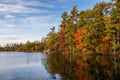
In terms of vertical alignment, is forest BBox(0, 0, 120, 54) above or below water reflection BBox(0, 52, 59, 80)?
above

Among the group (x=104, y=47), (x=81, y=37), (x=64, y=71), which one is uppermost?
(x=81, y=37)

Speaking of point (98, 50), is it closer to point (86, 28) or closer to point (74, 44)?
point (86, 28)

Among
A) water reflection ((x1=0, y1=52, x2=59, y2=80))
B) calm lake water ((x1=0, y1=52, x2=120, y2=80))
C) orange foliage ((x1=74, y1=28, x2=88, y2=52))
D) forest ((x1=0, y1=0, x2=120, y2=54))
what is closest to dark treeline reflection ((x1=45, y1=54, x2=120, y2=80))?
calm lake water ((x1=0, y1=52, x2=120, y2=80))

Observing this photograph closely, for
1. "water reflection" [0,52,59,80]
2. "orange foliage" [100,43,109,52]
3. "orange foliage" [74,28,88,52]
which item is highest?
"orange foliage" [74,28,88,52]

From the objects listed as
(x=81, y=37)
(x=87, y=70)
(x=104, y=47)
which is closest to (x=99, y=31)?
(x=104, y=47)

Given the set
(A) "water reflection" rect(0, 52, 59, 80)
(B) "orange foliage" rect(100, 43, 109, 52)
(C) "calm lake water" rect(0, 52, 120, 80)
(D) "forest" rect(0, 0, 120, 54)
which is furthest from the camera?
(B) "orange foliage" rect(100, 43, 109, 52)

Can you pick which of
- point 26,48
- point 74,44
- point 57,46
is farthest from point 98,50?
point 26,48

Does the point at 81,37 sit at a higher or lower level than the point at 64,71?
higher

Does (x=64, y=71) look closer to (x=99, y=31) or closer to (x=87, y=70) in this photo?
(x=87, y=70)

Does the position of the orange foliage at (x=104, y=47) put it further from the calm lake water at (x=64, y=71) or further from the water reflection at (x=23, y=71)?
the water reflection at (x=23, y=71)

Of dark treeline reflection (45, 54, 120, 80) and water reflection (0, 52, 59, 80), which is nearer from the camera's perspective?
dark treeline reflection (45, 54, 120, 80)

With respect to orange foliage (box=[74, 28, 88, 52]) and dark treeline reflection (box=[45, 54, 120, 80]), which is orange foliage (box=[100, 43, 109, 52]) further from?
dark treeline reflection (box=[45, 54, 120, 80])

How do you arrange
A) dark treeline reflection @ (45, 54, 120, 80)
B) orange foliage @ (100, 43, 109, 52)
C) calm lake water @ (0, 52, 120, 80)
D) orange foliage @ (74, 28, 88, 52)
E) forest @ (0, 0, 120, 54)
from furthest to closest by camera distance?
orange foliage @ (74, 28, 88, 52)
orange foliage @ (100, 43, 109, 52)
forest @ (0, 0, 120, 54)
calm lake water @ (0, 52, 120, 80)
dark treeline reflection @ (45, 54, 120, 80)

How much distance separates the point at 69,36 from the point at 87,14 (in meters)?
13.0
